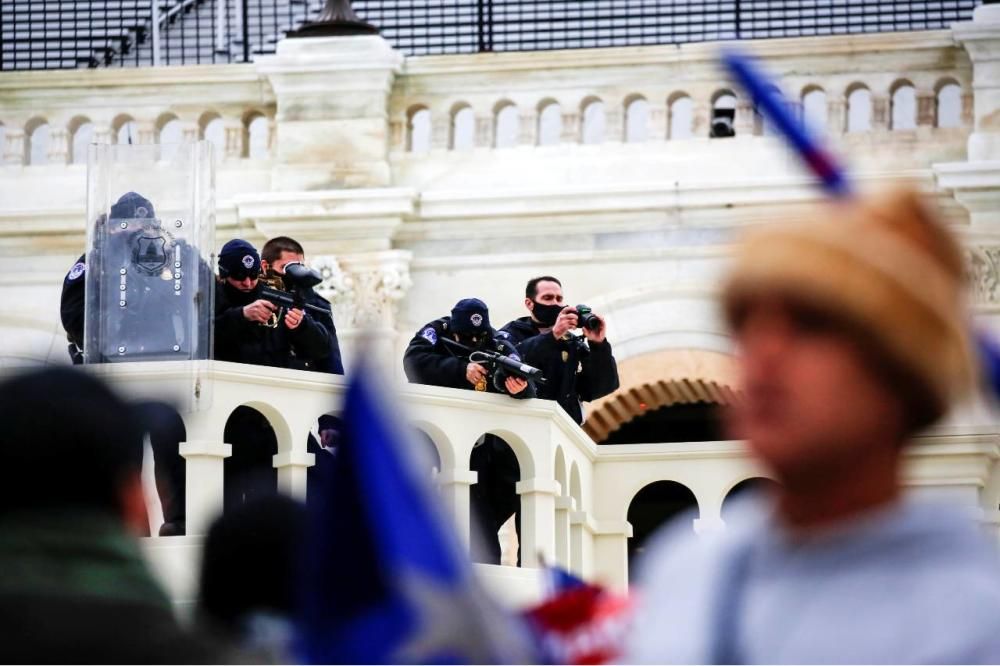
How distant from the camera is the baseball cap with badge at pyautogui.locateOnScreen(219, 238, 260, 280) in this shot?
1034 centimetres

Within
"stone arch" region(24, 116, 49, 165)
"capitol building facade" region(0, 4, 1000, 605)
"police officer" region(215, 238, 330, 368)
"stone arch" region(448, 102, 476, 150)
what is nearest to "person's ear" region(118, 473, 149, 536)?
"police officer" region(215, 238, 330, 368)

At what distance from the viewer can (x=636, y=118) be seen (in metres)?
17.4

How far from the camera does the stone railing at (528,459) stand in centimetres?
959

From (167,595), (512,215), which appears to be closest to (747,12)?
(512,215)

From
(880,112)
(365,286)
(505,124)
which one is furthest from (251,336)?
(505,124)

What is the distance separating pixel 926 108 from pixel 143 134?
5293 mm

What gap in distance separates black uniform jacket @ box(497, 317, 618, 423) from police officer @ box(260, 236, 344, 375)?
3.93 feet

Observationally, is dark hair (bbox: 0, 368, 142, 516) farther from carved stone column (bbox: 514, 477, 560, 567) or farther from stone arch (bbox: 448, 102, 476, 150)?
stone arch (bbox: 448, 102, 476, 150)

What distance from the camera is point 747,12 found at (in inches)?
690

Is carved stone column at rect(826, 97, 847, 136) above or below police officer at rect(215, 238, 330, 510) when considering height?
above

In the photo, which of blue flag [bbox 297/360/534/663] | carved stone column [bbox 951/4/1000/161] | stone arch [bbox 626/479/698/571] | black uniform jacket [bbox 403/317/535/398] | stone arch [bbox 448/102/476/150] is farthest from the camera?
stone arch [bbox 626/479/698/571]

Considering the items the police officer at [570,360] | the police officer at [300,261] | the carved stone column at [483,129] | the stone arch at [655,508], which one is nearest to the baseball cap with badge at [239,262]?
the police officer at [300,261]

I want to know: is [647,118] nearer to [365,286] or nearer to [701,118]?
[701,118]

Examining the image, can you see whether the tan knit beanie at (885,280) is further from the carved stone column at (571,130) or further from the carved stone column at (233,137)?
the carved stone column at (233,137)
